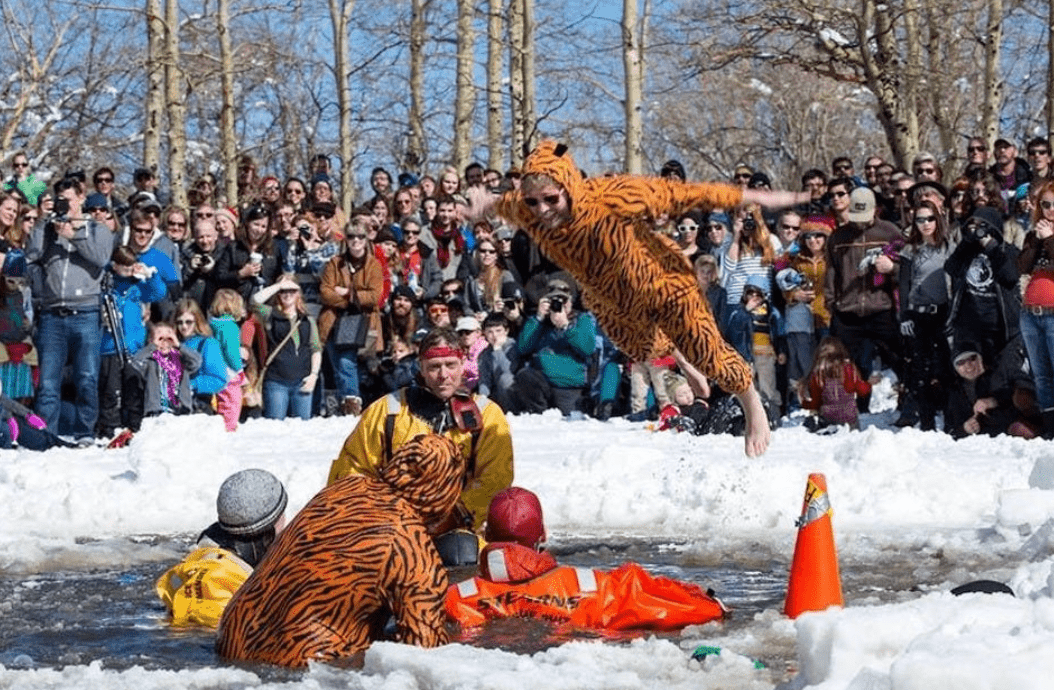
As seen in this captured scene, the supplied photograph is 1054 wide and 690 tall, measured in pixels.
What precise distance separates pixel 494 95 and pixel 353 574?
70.1ft

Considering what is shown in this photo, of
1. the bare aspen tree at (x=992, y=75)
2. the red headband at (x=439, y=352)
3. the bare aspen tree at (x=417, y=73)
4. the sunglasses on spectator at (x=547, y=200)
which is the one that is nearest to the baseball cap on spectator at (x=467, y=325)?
the red headband at (x=439, y=352)

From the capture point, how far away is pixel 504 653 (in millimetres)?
6508

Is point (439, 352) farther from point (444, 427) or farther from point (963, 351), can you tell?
point (963, 351)

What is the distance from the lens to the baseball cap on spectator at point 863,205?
14320 mm

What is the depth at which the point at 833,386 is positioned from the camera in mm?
14289

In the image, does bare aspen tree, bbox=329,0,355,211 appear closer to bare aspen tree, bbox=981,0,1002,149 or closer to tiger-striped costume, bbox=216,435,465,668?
bare aspen tree, bbox=981,0,1002,149

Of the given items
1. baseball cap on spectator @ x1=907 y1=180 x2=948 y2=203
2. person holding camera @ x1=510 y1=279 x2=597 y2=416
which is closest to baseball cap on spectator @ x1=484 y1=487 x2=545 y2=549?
baseball cap on spectator @ x1=907 y1=180 x2=948 y2=203

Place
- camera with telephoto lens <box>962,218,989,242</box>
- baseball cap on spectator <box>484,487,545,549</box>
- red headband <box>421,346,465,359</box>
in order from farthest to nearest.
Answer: camera with telephoto lens <box>962,218,989,242</box>, red headband <box>421,346,465,359</box>, baseball cap on spectator <box>484,487,545,549</box>

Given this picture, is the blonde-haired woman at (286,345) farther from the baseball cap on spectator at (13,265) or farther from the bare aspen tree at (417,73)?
the bare aspen tree at (417,73)

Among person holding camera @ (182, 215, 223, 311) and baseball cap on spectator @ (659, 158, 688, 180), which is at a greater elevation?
baseball cap on spectator @ (659, 158, 688, 180)

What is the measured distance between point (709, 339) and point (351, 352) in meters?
7.88

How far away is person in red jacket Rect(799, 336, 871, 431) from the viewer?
14242mm

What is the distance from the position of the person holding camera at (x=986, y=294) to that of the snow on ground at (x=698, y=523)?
1086mm

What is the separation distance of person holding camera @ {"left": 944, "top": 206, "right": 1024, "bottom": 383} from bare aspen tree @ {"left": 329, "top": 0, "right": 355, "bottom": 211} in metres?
16.2
